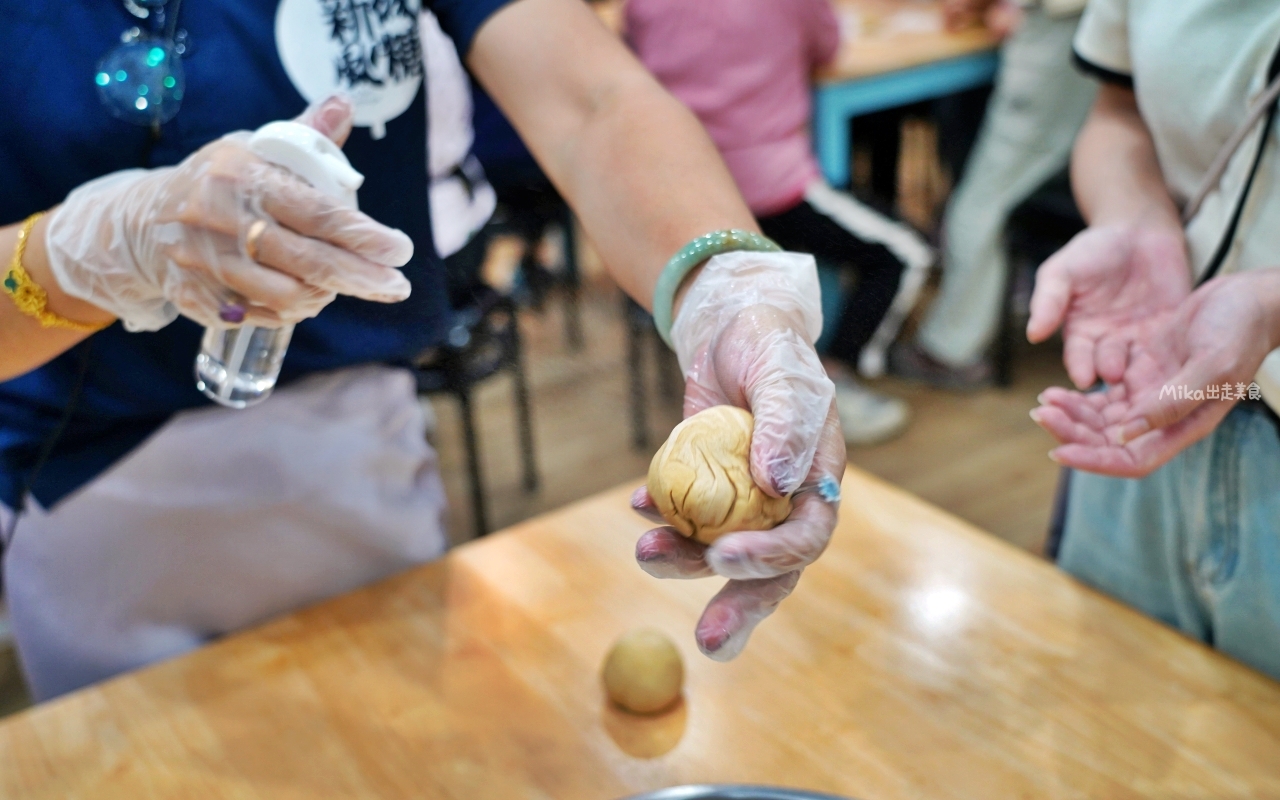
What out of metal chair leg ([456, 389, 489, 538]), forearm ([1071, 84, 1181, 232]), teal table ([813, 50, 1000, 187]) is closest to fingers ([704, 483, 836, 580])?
forearm ([1071, 84, 1181, 232])

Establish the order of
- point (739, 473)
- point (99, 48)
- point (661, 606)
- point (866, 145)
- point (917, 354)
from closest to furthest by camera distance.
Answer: point (739, 473), point (99, 48), point (661, 606), point (866, 145), point (917, 354)

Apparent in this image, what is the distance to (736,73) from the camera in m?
1.67

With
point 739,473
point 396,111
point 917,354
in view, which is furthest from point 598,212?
point 917,354

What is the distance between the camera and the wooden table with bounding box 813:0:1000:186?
2229 millimetres

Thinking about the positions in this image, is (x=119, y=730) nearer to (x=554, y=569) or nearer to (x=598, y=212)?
(x=554, y=569)

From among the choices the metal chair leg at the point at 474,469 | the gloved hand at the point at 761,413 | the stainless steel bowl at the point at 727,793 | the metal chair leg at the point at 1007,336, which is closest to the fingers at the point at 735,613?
the gloved hand at the point at 761,413

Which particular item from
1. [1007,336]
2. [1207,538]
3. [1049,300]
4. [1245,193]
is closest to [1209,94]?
[1245,193]

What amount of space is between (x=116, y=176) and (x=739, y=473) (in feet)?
1.48

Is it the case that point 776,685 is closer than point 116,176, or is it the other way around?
point 116,176

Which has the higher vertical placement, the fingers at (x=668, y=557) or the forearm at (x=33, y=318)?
the forearm at (x=33, y=318)

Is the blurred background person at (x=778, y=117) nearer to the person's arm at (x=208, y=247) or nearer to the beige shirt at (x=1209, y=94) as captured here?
the beige shirt at (x=1209, y=94)

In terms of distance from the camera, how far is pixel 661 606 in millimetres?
985

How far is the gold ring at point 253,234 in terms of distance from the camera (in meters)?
0.54

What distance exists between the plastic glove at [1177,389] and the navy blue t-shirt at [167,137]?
1.71 feet
